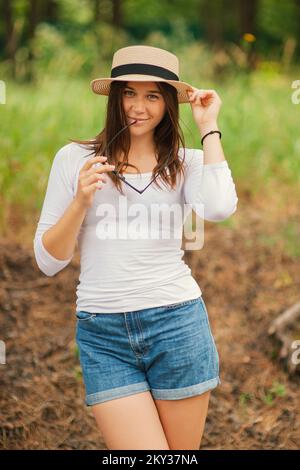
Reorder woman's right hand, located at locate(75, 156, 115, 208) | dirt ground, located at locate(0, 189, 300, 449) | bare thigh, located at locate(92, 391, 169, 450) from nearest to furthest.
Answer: woman's right hand, located at locate(75, 156, 115, 208) < bare thigh, located at locate(92, 391, 169, 450) < dirt ground, located at locate(0, 189, 300, 449)

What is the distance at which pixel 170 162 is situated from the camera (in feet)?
6.40

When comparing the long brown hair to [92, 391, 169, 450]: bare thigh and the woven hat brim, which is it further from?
[92, 391, 169, 450]: bare thigh

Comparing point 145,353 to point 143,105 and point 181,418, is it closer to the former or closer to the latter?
point 181,418

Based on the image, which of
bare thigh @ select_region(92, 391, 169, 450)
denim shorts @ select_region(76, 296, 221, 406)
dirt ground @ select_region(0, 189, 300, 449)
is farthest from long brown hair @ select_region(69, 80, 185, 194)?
dirt ground @ select_region(0, 189, 300, 449)

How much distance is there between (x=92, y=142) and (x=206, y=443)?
1.75m

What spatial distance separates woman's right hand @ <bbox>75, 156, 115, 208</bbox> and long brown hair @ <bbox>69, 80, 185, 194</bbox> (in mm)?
138

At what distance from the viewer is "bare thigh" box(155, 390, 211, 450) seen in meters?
1.96

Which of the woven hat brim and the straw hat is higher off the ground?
the straw hat

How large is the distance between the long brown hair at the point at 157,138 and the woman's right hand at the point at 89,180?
0.45 feet

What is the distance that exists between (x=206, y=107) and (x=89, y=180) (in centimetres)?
44

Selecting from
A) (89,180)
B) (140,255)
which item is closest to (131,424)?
(140,255)

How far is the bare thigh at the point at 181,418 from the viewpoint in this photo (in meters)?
1.96
